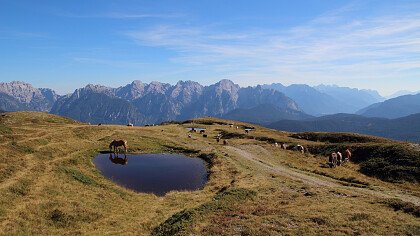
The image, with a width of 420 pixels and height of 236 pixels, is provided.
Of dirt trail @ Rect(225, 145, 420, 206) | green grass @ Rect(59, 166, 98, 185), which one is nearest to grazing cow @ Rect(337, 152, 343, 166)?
dirt trail @ Rect(225, 145, 420, 206)

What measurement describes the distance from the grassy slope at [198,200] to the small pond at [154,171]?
2.58 m

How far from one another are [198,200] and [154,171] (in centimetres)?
1829

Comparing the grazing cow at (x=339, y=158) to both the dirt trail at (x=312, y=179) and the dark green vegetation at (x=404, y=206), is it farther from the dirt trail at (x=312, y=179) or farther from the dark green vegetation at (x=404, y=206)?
the dark green vegetation at (x=404, y=206)

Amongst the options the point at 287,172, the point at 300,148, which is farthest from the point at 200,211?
the point at 300,148

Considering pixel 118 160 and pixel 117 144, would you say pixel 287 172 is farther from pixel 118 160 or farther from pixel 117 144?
pixel 117 144

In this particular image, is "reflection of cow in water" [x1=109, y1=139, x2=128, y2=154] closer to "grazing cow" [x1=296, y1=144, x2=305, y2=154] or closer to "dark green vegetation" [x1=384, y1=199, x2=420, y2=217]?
"grazing cow" [x1=296, y1=144, x2=305, y2=154]

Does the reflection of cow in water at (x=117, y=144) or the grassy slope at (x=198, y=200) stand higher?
the reflection of cow in water at (x=117, y=144)

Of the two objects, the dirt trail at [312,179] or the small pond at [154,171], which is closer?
the dirt trail at [312,179]

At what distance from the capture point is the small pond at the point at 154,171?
49.4m

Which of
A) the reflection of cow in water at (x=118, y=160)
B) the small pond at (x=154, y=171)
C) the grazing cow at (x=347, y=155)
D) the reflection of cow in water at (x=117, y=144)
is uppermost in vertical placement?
the reflection of cow in water at (x=117, y=144)

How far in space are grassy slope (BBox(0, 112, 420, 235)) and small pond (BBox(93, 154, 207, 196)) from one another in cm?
258

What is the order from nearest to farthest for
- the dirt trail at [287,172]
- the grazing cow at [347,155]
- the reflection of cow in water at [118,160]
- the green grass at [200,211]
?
the green grass at [200,211], the dirt trail at [287,172], the reflection of cow in water at [118,160], the grazing cow at [347,155]

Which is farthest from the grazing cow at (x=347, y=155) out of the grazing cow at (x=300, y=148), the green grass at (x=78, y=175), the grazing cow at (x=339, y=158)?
the green grass at (x=78, y=175)

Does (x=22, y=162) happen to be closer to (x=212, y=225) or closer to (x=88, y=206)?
(x=88, y=206)
